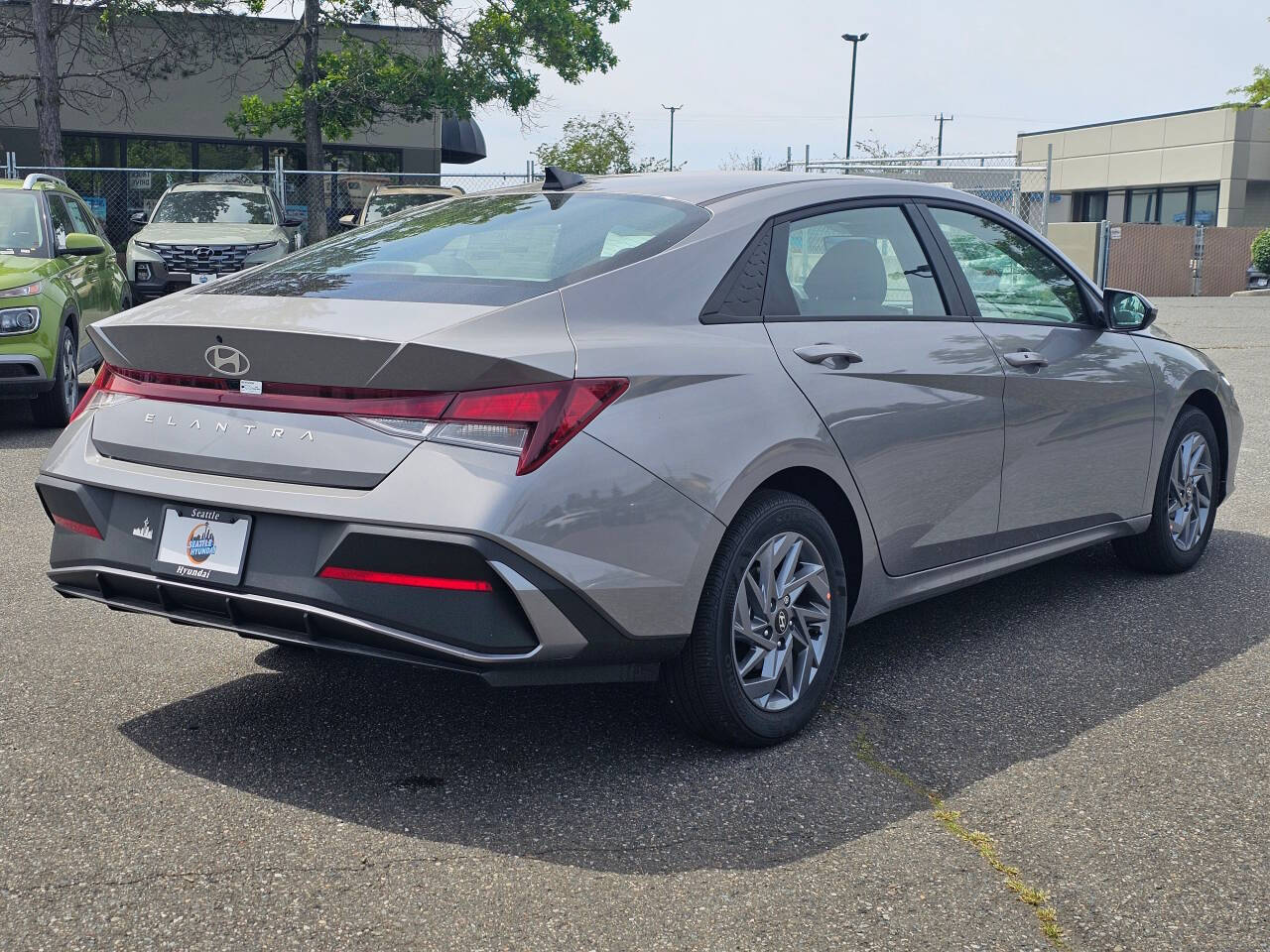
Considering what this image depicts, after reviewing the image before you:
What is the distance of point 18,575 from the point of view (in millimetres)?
5832

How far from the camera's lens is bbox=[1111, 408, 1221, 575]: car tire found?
5875 mm

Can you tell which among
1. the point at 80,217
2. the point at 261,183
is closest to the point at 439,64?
the point at 261,183

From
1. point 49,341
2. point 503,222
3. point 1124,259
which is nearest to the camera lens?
point 503,222

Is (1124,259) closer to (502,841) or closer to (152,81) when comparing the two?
(152,81)

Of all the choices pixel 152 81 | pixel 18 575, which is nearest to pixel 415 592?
pixel 18 575

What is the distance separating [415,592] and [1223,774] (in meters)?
2.25

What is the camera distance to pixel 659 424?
11.5 ft

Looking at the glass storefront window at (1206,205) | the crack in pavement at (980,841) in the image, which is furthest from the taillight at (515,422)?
the glass storefront window at (1206,205)

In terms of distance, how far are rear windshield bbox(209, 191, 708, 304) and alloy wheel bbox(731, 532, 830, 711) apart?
36.6 inches

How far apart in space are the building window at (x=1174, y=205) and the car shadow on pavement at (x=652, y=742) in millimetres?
48795

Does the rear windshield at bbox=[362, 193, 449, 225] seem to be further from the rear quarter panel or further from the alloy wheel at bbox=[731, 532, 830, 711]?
the alloy wheel at bbox=[731, 532, 830, 711]

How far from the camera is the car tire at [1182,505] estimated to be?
5875 mm

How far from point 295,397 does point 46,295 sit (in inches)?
285

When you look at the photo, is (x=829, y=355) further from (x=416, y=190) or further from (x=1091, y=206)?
(x=1091, y=206)
